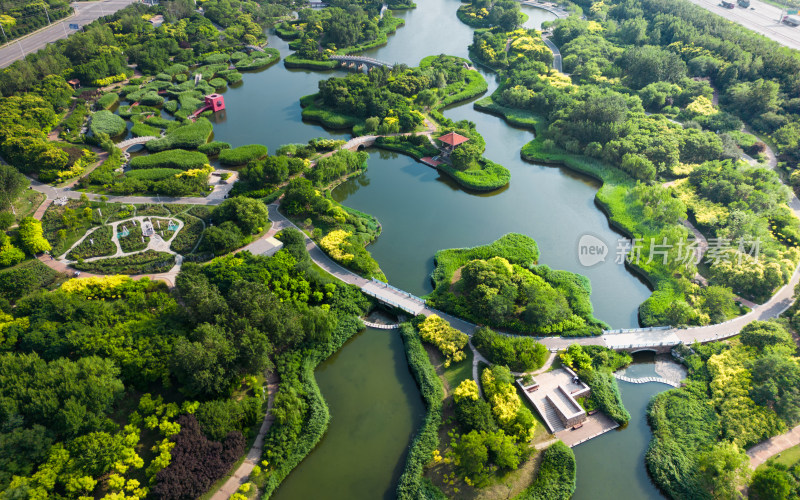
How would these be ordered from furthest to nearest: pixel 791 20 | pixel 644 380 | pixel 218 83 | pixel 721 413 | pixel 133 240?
pixel 791 20 < pixel 218 83 < pixel 133 240 < pixel 644 380 < pixel 721 413

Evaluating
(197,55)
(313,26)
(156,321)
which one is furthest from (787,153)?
(197,55)

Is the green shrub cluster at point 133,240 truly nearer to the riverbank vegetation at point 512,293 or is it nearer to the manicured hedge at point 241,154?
the manicured hedge at point 241,154

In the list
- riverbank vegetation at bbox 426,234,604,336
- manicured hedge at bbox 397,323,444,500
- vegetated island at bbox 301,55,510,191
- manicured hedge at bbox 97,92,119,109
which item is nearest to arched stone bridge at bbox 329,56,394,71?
vegetated island at bbox 301,55,510,191

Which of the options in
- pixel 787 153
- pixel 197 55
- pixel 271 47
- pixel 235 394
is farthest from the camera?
pixel 271 47

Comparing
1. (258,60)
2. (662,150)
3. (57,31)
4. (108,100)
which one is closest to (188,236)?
(108,100)

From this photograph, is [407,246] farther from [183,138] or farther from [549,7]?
[549,7]

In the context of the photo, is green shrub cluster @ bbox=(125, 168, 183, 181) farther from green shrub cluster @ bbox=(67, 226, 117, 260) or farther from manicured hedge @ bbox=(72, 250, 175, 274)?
manicured hedge @ bbox=(72, 250, 175, 274)

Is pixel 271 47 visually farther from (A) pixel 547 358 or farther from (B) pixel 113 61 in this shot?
(A) pixel 547 358
